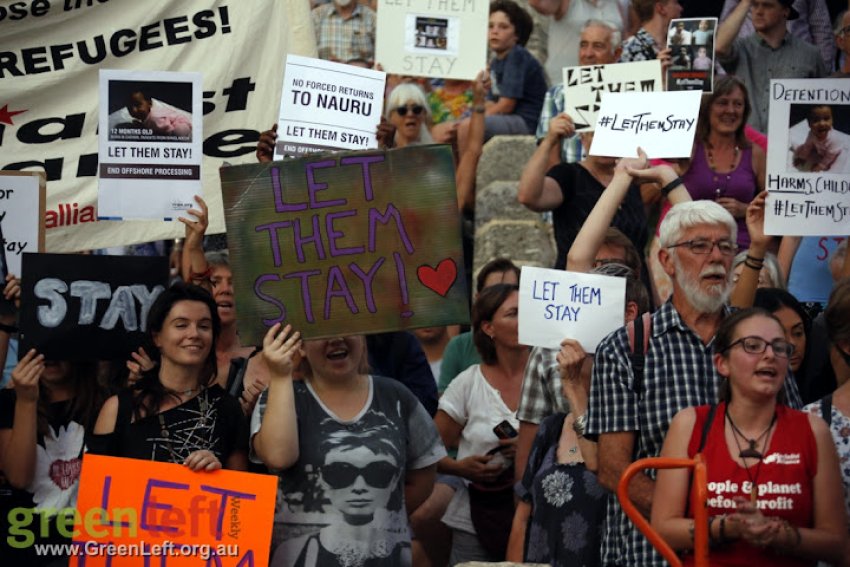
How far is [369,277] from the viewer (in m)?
6.22

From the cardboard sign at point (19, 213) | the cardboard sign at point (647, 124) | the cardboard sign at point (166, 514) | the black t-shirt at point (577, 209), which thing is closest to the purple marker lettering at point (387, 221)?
the cardboard sign at point (166, 514)

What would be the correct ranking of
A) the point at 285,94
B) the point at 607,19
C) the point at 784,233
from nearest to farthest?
the point at 784,233, the point at 285,94, the point at 607,19

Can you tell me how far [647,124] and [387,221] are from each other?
181 centimetres

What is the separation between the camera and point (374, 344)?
7.64 m

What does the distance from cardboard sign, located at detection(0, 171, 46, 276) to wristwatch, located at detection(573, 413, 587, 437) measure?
271 centimetres

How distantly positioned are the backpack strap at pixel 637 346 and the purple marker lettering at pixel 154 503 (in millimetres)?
1710

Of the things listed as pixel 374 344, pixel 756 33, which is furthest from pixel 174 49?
pixel 756 33

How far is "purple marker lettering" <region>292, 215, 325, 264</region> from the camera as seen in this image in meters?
6.25

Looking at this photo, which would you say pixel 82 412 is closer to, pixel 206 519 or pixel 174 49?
pixel 206 519

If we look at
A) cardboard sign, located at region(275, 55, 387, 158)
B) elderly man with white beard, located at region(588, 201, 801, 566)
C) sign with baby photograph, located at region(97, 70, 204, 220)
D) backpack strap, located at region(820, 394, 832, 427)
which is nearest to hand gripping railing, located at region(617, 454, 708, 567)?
elderly man with white beard, located at region(588, 201, 801, 566)

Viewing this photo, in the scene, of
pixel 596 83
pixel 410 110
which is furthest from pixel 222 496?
pixel 410 110

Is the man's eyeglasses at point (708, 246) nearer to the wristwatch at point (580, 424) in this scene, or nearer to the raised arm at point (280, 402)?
the wristwatch at point (580, 424)

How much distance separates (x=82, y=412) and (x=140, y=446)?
816mm

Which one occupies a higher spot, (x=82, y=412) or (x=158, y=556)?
(x=82, y=412)
